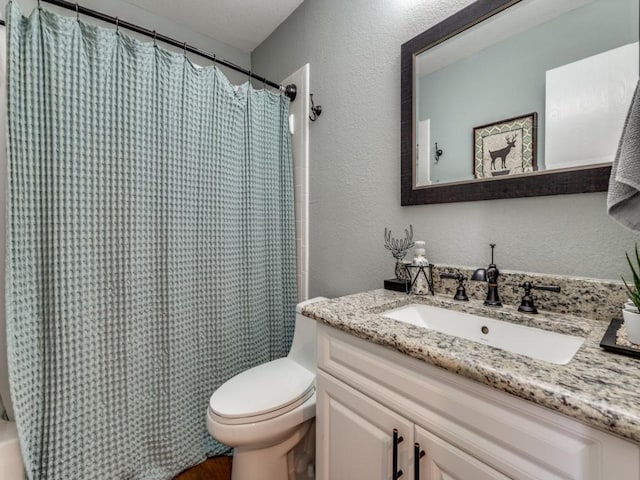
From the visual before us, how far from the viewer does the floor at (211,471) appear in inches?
54.1

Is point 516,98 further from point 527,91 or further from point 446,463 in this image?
point 446,463

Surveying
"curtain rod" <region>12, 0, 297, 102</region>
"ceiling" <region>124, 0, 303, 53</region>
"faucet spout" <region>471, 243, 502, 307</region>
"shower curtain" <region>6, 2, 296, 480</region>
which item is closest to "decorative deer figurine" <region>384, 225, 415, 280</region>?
"faucet spout" <region>471, 243, 502, 307</region>

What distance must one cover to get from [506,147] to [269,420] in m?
1.26

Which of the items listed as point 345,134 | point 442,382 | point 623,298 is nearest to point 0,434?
point 442,382

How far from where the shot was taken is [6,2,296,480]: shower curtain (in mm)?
1071

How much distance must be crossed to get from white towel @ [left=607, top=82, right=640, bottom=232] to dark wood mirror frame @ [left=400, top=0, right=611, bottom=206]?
16cm

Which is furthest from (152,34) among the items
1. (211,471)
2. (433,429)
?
(211,471)

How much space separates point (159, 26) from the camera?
1.90 meters

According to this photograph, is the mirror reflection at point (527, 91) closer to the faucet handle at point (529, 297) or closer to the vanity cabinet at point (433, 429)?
the faucet handle at point (529, 297)

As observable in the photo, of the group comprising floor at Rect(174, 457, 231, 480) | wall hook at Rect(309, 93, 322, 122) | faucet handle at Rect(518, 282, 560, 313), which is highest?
wall hook at Rect(309, 93, 322, 122)

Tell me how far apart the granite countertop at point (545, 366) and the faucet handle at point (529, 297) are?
0.09 feet

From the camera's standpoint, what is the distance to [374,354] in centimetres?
78

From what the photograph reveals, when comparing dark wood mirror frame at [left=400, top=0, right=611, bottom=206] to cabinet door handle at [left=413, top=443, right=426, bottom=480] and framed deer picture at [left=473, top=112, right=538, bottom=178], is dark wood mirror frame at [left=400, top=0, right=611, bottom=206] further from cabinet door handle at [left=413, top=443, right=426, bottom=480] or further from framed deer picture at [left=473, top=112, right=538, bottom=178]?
cabinet door handle at [left=413, top=443, right=426, bottom=480]

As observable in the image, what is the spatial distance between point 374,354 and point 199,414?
1152mm
